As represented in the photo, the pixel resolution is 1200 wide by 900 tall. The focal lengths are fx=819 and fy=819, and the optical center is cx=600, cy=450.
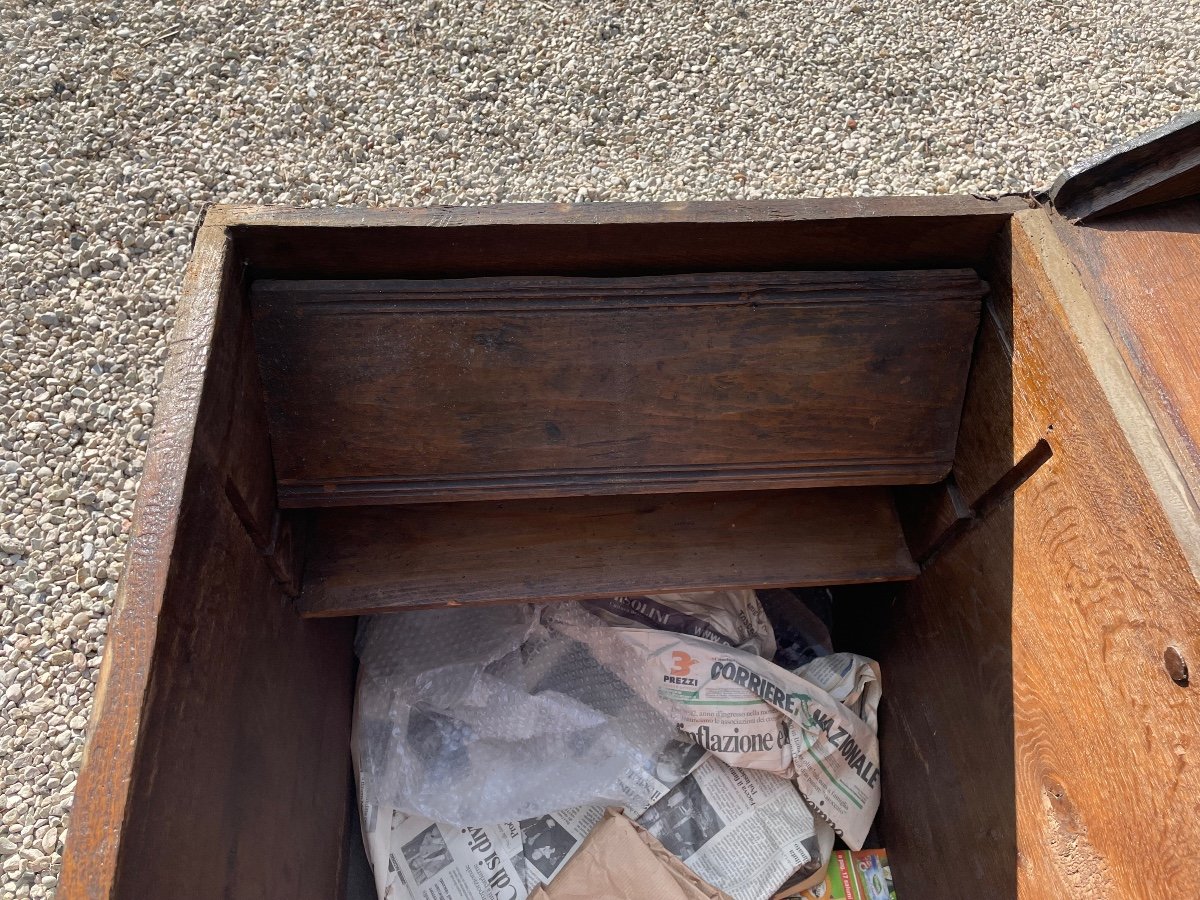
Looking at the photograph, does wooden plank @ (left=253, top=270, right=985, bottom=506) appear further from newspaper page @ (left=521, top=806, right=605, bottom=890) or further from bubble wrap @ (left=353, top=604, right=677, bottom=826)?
newspaper page @ (left=521, top=806, right=605, bottom=890)

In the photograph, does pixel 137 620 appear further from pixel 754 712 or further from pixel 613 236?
pixel 754 712

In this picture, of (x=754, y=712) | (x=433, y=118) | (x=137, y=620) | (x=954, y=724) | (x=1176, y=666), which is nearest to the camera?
(x=137, y=620)

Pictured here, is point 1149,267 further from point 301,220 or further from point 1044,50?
point 1044,50

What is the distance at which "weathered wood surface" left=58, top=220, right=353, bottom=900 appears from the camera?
2.38ft

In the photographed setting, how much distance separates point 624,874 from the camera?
1.40 meters

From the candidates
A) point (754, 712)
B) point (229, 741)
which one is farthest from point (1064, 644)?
point (229, 741)

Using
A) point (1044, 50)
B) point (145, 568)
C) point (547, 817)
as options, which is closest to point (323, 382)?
point (145, 568)

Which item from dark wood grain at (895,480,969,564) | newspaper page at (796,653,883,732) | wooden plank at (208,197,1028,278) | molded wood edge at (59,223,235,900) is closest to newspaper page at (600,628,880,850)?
newspaper page at (796,653,883,732)

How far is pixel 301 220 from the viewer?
1.03 m

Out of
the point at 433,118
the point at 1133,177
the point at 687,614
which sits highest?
the point at 433,118

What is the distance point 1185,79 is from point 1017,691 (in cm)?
174

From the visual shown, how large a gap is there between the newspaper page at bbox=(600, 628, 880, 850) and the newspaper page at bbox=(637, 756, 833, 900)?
4cm

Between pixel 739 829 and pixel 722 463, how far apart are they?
0.71 meters

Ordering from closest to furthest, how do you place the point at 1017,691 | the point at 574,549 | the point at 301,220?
the point at 301,220
the point at 1017,691
the point at 574,549
